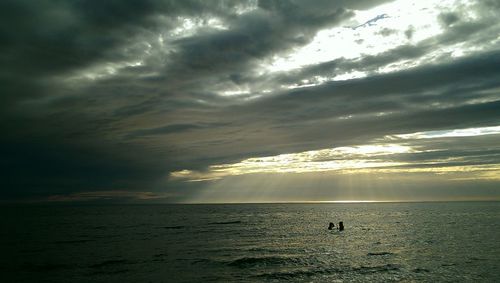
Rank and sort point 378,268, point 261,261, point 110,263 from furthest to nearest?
point 261,261, point 110,263, point 378,268

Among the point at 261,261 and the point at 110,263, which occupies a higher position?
the point at 110,263

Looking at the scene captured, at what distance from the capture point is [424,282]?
29312 mm

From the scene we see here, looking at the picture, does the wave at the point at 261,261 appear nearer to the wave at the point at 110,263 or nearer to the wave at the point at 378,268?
the wave at the point at 378,268

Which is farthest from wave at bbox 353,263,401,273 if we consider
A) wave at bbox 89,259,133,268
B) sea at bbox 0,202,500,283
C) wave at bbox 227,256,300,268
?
wave at bbox 89,259,133,268

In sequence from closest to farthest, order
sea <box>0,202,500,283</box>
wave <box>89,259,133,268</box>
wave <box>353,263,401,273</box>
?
sea <box>0,202,500,283</box>
wave <box>353,263,401,273</box>
wave <box>89,259,133,268</box>

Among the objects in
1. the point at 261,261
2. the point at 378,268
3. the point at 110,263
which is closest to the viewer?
the point at 378,268

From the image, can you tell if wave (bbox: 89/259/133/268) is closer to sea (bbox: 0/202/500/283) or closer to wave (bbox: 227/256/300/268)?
sea (bbox: 0/202/500/283)

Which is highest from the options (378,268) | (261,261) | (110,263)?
(110,263)

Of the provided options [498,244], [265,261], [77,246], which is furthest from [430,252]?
[77,246]

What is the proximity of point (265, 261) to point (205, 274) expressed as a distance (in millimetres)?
8824


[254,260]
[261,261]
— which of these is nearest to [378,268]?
[261,261]

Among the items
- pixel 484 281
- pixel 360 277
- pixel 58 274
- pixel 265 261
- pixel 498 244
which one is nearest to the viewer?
pixel 484 281

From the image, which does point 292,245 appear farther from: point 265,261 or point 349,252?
point 265,261

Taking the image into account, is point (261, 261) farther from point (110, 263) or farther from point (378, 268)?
point (110, 263)
